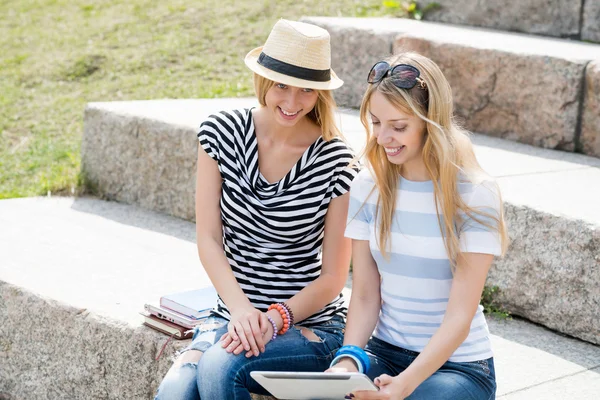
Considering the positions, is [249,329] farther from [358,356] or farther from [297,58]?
[297,58]

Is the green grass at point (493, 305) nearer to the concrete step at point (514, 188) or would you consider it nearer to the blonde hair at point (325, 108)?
the concrete step at point (514, 188)

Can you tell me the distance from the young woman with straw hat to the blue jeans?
0.72 feet

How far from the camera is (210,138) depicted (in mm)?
3127

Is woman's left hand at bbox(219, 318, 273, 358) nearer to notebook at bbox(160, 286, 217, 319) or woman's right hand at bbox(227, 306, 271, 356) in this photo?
woman's right hand at bbox(227, 306, 271, 356)

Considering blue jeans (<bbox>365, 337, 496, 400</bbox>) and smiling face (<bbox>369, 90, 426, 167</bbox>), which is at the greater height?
smiling face (<bbox>369, 90, 426, 167</bbox>)

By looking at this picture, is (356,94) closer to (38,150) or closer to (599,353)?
(38,150)

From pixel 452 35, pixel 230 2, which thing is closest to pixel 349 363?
pixel 452 35

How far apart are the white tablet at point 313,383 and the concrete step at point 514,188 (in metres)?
1.11

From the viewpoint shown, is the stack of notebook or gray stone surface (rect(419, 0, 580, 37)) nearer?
the stack of notebook

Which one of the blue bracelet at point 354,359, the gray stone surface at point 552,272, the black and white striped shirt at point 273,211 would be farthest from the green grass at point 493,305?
the blue bracelet at point 354,359

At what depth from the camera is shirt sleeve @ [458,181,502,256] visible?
2566 millimetres

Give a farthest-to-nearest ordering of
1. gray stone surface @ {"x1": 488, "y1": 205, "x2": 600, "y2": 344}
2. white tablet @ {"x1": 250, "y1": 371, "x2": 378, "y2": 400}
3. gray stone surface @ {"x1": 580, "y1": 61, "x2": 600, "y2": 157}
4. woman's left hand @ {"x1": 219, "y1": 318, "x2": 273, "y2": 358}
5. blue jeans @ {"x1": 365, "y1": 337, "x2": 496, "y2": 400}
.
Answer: gray stone surface @ {"x1": 580, "y1": 61, "x2": 600, "y2": 157} → gray stone surface @ {"x1": 488, "y1": 205, "x2": 600, "y2": 344} → woman's left hand @ {"x1": 219, "y1": 318, "x2": 273, "y2": 358} → blue jeans @ {"x1": 365, "y1": 337, "x2": 496, "y2": 400} → white tablet @ {"x1": 250, "y1": 371, "x2": 378, "y2": 400}

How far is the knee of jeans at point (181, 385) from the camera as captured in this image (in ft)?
9.12

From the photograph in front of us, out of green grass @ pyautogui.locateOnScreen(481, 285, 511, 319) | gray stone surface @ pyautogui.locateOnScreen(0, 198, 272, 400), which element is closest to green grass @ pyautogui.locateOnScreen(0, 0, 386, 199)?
gray stone surface @ pyautogui.locateOnScreen(0, 198, 272, 400)
